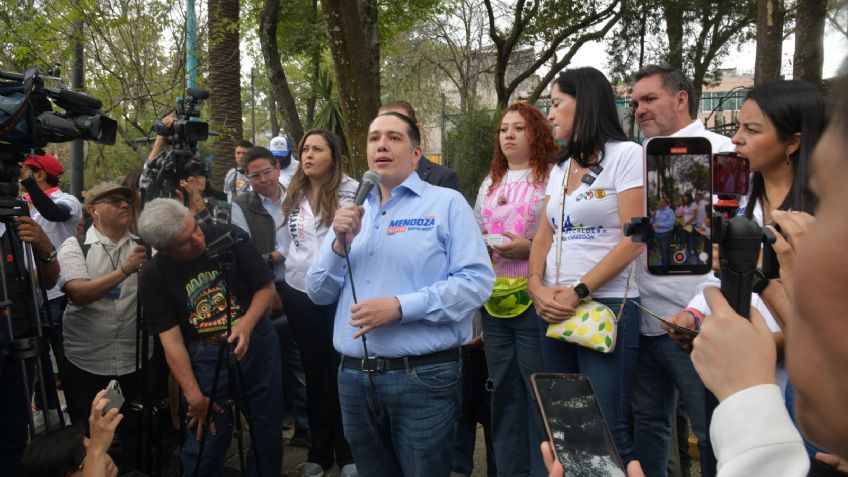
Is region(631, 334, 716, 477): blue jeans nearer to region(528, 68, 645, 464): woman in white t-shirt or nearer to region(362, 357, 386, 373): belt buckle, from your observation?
region(528, 68, 645, 464): woman in white t-shirt

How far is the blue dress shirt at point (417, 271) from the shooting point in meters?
2.83

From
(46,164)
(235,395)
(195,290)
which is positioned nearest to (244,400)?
(235,395)

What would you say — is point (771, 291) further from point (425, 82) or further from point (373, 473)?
point (425, 82)

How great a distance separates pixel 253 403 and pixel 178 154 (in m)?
1.49

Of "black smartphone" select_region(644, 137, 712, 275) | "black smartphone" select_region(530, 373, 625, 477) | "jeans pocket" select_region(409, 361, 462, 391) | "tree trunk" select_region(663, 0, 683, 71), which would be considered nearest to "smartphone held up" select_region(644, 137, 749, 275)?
"black smartphone" select_region(644, 137, 712, 275)

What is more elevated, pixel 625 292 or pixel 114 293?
pixel 625 292

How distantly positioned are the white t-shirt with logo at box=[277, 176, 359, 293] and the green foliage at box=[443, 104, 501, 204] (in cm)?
729

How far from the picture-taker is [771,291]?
6.27 ft

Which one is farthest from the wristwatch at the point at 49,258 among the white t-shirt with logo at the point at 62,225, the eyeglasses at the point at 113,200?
the white t-shirt with logo at the point at 62,225

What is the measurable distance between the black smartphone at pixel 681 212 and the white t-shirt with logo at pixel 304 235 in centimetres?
290

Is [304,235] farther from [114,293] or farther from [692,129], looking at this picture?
[692,129]

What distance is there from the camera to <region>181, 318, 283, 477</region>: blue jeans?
3.67 m

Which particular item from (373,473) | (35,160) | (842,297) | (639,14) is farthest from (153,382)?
(639,14)

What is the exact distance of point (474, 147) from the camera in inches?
480
